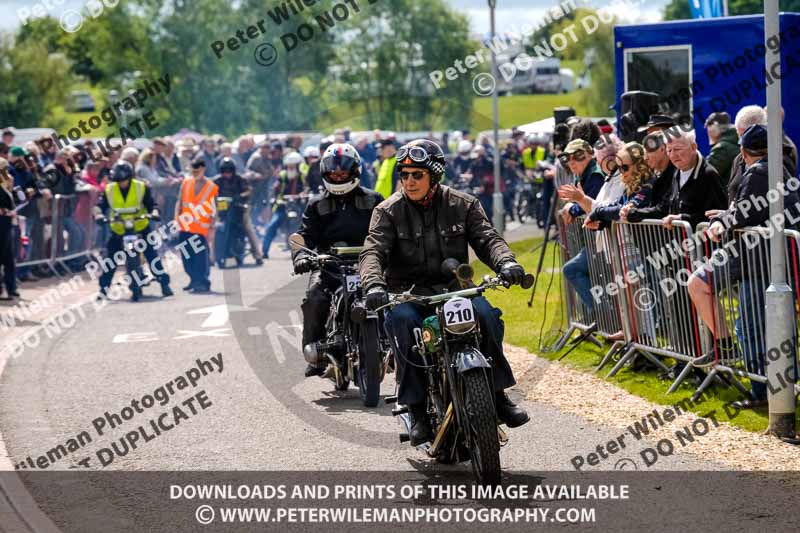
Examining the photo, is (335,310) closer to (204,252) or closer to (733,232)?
(733,232)

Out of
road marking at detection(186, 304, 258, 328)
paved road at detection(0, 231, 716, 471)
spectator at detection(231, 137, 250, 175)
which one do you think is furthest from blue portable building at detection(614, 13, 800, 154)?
spectator at detection(231, 137, 250, 175)

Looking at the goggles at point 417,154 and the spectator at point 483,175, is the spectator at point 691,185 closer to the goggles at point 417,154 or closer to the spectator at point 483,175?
the goggles at point 417,154

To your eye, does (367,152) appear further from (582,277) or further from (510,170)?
(582,277)

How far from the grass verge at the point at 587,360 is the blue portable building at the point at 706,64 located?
109 inches

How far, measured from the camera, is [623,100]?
14.3 metres

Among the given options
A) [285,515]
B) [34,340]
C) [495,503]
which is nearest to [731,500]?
[495,503]

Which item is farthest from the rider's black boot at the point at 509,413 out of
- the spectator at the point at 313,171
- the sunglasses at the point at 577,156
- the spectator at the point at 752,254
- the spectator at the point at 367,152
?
the spectator at the point at 367,152

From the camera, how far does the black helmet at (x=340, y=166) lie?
416 inches

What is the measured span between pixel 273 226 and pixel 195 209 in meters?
5.34

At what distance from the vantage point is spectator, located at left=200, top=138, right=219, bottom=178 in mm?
29266

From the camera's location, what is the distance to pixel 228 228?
24.0 meters

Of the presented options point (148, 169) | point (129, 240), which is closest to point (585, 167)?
point (129, 240)

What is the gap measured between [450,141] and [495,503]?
39.5 metres

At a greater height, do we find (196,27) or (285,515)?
(196,27)
